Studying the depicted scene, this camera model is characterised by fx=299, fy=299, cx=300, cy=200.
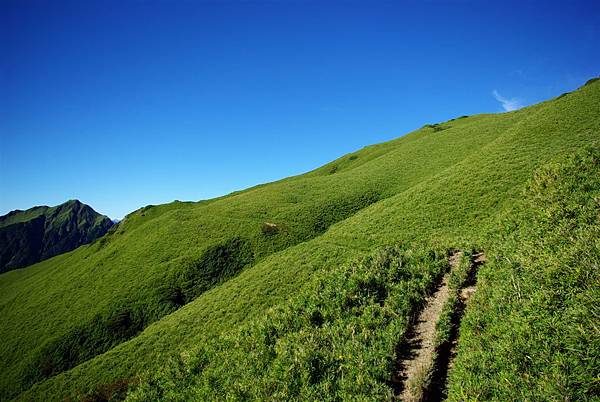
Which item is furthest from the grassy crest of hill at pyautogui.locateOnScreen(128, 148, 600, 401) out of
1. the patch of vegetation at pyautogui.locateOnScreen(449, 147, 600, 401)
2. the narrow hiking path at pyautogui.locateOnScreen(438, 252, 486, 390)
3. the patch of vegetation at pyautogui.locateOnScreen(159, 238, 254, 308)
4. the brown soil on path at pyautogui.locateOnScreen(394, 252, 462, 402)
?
the patch of vegetation at pyautogui.locateOnScreen(159, 238, 254, 308)

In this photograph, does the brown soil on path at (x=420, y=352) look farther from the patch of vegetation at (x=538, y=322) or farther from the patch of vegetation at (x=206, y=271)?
the patch of vegetation at (x=206, y=271)

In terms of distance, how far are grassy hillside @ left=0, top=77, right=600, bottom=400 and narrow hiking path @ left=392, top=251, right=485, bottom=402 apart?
9543 millimetres

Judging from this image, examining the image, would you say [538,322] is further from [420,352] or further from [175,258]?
[175,258]

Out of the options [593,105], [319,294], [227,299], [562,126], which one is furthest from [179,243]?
[593,105]

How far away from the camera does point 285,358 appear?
1212 cm

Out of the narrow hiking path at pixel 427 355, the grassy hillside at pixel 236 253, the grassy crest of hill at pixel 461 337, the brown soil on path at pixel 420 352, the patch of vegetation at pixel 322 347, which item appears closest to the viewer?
the grassy crest of hill at pixel 461 337

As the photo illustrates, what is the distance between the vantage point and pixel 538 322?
342 inches

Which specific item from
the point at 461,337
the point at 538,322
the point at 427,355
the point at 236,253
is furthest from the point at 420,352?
the point at 236,253

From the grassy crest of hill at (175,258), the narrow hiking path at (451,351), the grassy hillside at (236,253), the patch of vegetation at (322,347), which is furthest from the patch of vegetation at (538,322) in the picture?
the grassy crest of hill at (175,258)

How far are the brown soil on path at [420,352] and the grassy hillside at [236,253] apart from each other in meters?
9.73

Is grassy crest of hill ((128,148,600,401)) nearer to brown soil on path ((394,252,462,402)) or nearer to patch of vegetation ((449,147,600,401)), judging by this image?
patch of vegetation ((449,147,600,401))

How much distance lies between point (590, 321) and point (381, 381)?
5960mm

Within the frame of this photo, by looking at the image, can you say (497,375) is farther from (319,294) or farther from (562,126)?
(562,126)

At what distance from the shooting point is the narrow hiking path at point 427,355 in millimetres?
9180
